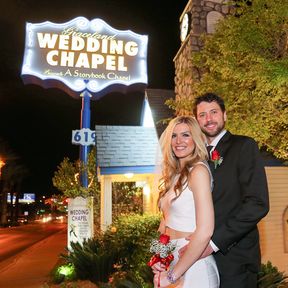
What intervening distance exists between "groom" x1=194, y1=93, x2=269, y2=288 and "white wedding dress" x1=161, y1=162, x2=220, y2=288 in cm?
10

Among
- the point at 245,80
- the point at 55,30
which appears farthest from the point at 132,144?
the point at 245,80

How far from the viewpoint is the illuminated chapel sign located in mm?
12648

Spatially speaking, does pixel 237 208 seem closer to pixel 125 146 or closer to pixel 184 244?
pixel 184 244

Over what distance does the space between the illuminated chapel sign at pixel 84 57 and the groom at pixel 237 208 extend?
34.7 feet

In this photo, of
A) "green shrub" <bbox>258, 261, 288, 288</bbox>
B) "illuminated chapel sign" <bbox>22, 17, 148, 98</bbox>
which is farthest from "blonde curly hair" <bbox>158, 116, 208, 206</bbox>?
"illuminated chapel sign" <bbox>22, 17, 148, 98</bbox>

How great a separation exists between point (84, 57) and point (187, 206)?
37.2 feet

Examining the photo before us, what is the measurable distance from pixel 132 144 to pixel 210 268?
32.7 ft

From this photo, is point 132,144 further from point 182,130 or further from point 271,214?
point 182,130

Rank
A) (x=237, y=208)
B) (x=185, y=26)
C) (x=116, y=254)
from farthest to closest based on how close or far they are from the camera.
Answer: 1. (x=185, y=26)
2. (x=116, y=254)
3. (x=237, y=208)

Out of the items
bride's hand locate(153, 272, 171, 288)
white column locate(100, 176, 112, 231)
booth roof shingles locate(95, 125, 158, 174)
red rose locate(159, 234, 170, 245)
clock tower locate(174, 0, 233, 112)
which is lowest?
bride's hand locate(153, 272, 171, 288)

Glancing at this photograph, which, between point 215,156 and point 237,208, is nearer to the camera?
point 237,208

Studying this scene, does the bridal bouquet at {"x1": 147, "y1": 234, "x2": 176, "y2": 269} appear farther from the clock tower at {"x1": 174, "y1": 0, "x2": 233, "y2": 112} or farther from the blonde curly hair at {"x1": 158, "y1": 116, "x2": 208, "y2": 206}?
the clock tower at {"x1": 174, "y1": 0, "x2": 233, "y2": 112}

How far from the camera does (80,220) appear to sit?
10.4 meters

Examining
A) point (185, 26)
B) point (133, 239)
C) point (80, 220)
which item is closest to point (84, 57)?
point (185, 26)
